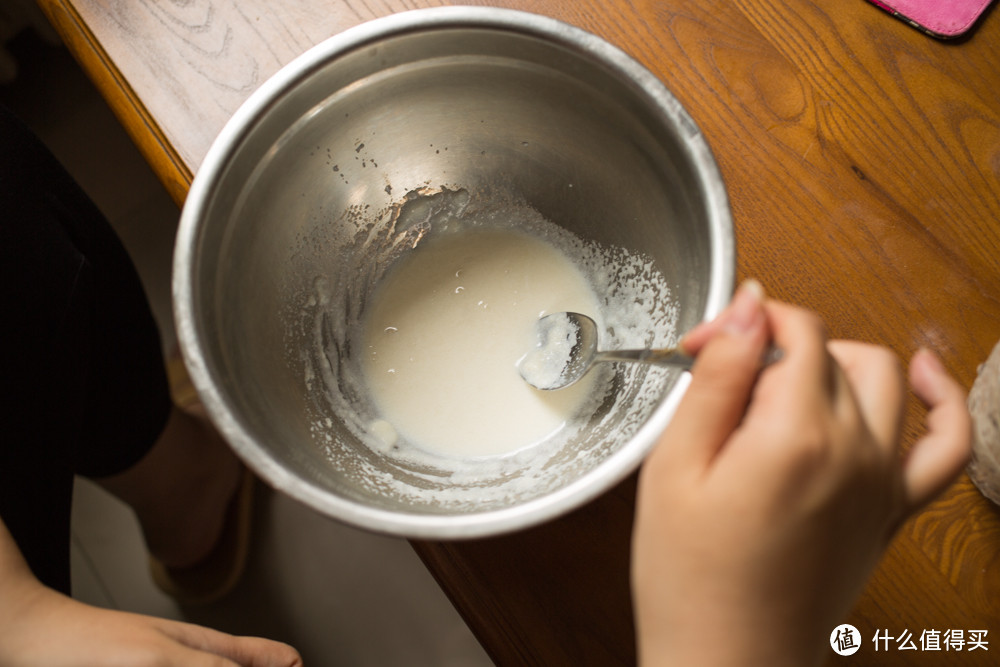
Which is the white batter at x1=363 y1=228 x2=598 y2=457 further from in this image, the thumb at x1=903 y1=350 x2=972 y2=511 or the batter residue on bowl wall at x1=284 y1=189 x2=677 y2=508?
the thumb at x1=903 y1=350 x2=972 y2=511

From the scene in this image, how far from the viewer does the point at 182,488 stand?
116 cm

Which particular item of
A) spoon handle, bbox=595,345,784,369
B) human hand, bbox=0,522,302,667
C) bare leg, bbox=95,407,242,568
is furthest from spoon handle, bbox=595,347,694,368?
bare leg, bbox=95,407,242,568

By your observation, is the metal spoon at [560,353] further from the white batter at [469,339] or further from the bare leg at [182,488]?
the bare leg at [182,488]

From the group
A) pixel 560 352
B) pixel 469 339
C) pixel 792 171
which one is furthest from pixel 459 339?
pixel 792 171

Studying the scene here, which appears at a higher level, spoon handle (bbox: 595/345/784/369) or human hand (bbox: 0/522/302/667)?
spoon handle (bbox: 595/345/784/369)

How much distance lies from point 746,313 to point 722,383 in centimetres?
5

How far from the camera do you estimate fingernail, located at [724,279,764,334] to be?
1.36 feet

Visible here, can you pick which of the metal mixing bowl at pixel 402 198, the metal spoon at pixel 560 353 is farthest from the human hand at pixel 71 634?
the metal spoon at pixel 560 353

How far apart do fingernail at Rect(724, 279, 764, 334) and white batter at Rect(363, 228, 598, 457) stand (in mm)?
298

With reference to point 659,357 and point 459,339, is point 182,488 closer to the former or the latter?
point 459,339

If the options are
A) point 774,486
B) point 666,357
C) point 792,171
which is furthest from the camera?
point 792,171

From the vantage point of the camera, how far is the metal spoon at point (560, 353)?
0.69 metres

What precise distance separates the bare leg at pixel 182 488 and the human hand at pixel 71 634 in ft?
1.68

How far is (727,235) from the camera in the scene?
0.51m
